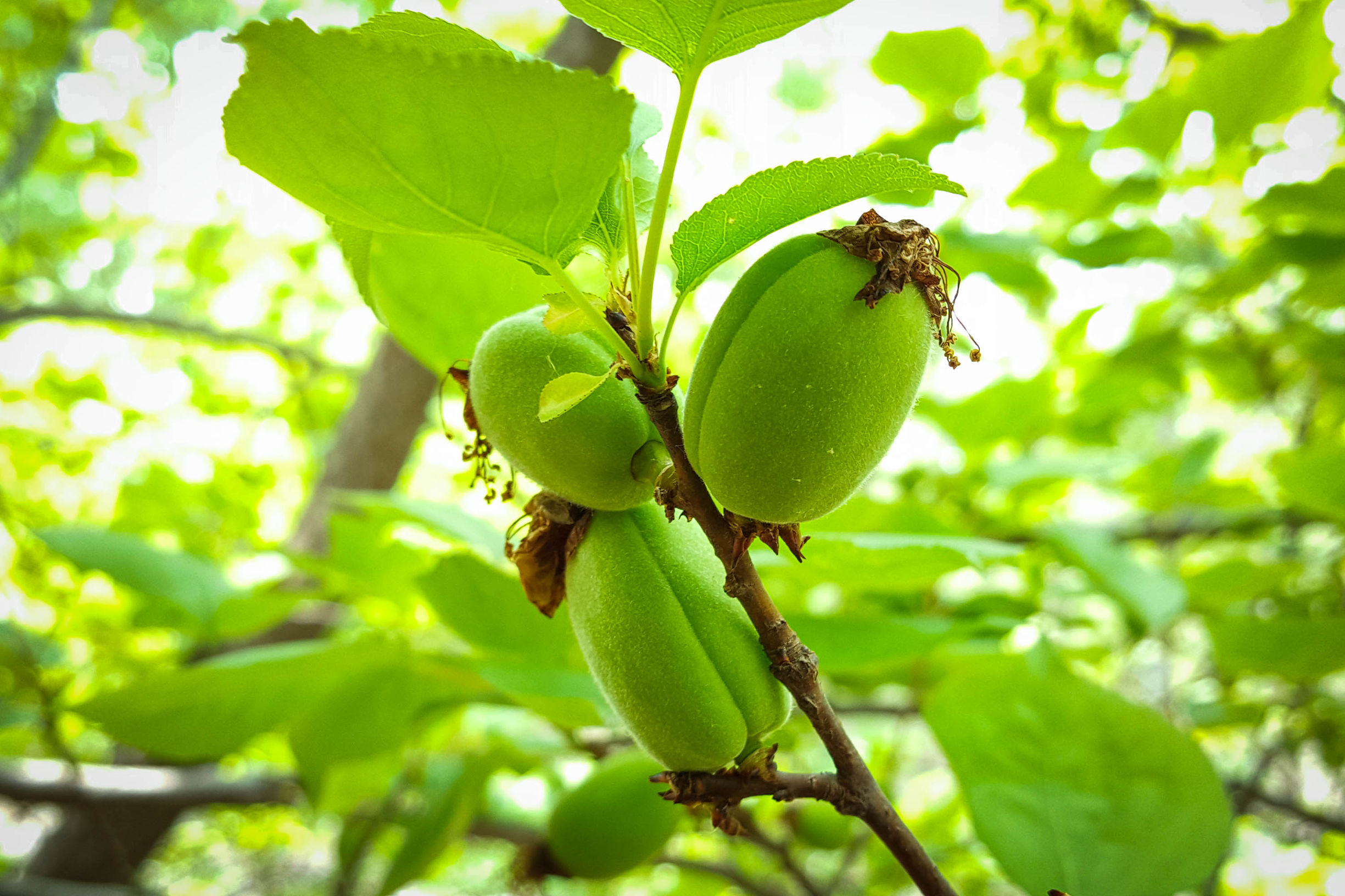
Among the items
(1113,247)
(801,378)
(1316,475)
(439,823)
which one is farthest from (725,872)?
(801,378)

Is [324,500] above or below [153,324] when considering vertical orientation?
below

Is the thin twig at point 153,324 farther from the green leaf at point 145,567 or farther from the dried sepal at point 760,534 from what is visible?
the dried sepal at point 760,534

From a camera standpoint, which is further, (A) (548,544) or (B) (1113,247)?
(B) (1113,247)

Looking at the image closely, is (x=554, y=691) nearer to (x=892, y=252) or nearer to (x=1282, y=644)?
(x=892, y=252)

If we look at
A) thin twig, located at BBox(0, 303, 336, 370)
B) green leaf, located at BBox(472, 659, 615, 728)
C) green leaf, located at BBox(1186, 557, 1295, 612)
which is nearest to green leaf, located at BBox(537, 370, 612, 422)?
green leaf, located at BBox(472, 659, 615, 728)

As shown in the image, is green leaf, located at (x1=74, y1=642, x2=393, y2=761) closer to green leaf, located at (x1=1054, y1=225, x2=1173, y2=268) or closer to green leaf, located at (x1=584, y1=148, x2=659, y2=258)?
green leaf, located at (x1=584, y1=148, x2=659, y2=258)

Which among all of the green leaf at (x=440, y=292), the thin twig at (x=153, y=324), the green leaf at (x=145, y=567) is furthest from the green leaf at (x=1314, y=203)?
the thin twig at (x=153, y=324)
